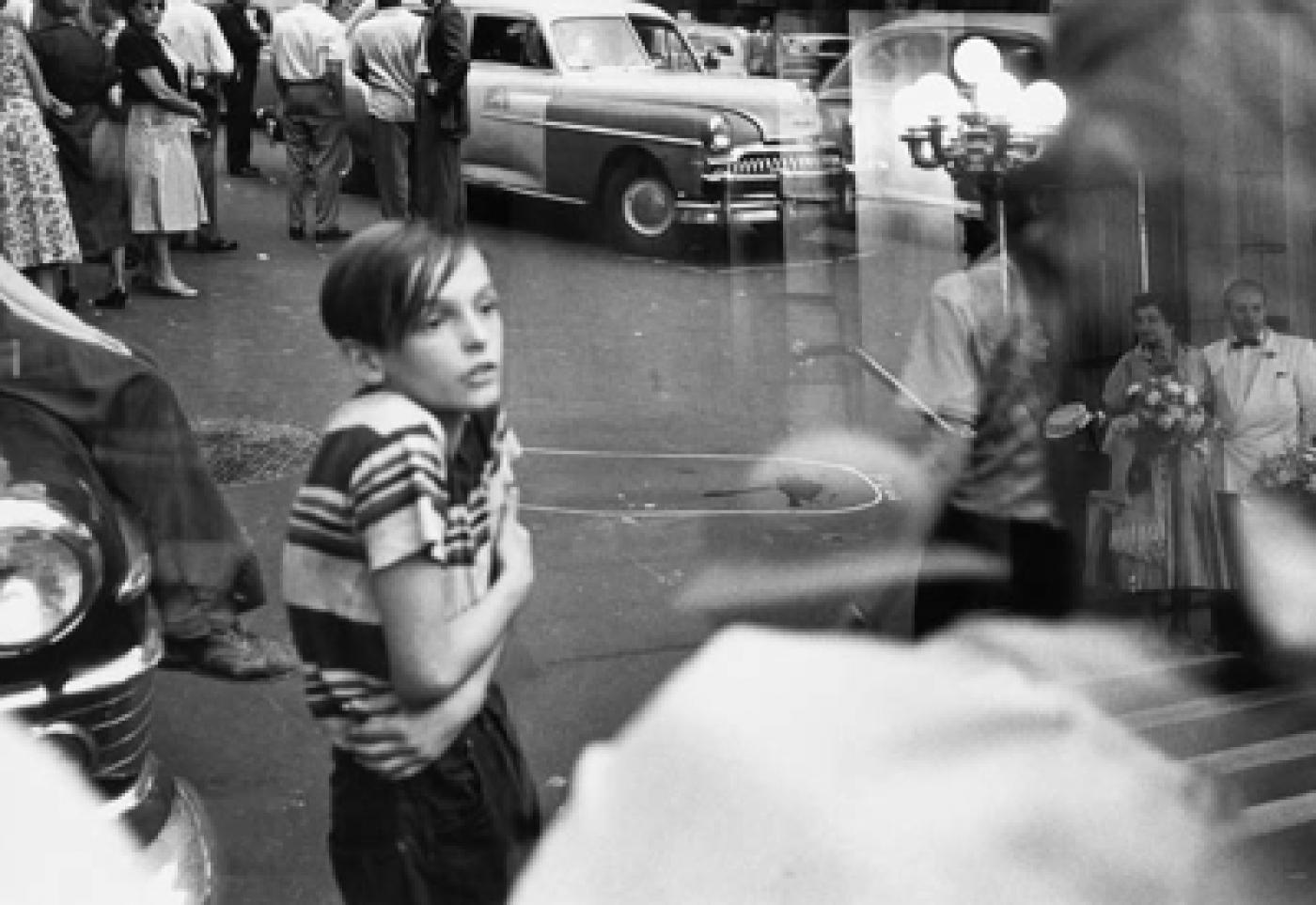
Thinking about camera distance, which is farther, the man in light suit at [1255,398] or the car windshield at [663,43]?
the car windshield at [663,43]

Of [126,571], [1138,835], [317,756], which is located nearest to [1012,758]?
[1138,835]

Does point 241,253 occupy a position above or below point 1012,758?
above

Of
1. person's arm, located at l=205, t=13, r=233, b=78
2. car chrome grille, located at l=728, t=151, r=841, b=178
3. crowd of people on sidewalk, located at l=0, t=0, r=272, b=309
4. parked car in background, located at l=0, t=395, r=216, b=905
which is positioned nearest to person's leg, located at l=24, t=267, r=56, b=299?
crowd of people on sidewalk, located at l=0, t=0, r=272, b=309

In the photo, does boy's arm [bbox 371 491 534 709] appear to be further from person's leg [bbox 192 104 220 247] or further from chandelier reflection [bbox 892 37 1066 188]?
person's leg [bbox 192 104 220 247]

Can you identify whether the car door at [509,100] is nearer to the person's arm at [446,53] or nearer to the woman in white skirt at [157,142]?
the person's arm at [446,53]

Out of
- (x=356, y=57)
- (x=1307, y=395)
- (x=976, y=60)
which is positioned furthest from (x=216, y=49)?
(x=1307, y=395)

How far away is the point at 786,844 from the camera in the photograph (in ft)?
8.69

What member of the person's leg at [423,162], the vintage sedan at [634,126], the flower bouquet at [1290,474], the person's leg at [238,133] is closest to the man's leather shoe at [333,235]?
the person's leg at [423,162]

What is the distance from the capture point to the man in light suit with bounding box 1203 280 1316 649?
323 centimetres

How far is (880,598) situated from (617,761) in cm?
68

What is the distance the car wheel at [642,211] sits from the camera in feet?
11.5

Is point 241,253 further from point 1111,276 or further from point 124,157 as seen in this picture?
point 1111,276

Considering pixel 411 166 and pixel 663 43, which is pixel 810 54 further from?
pixel 411 166

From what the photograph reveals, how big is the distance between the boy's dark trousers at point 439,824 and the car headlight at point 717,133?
6.46 ft
